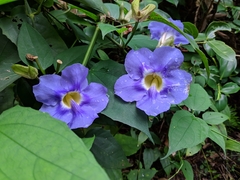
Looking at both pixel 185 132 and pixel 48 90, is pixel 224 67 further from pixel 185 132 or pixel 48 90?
pixel 48 90

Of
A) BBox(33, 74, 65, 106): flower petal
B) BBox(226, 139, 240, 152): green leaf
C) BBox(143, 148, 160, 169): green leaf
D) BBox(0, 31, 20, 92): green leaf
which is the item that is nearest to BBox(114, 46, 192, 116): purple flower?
BBox(33, 74, 65, 106): flower petal

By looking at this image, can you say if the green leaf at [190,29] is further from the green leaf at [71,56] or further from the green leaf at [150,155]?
the green leaf at [150,155]

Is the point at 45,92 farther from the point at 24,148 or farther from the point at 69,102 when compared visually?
the point at 24,148

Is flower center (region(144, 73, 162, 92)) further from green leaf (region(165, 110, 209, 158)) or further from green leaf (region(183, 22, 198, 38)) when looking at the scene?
green leaf (region(183, 22, 198, 38))

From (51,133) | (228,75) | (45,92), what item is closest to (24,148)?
(51,133)

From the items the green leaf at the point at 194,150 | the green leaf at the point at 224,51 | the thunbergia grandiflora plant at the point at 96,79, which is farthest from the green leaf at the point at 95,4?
the green leaf at the point at 194,150

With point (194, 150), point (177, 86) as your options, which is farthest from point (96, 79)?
point (194, 150)
